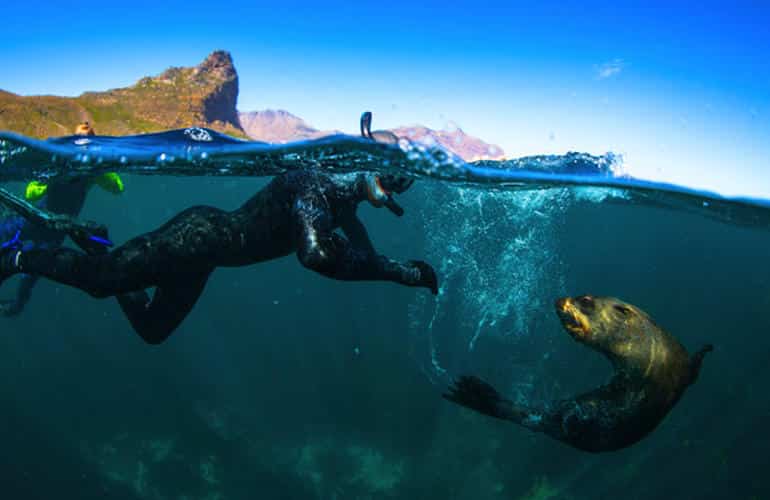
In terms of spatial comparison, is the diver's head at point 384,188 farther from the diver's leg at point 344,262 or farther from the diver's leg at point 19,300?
the diver's leg at point 19,300

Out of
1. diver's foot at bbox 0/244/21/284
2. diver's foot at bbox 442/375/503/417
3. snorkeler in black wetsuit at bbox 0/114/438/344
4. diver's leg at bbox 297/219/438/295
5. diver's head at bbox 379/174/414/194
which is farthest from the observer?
diver's foot at bbox 0/244/21/284

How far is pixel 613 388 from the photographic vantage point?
381 cm

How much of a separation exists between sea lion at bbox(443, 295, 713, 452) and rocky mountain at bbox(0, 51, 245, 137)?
11463 mm

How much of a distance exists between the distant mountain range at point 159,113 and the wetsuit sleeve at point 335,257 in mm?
3361

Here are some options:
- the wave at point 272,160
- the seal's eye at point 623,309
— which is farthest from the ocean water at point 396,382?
the seal's eye at point 623,309

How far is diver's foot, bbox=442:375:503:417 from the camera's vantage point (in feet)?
11.2

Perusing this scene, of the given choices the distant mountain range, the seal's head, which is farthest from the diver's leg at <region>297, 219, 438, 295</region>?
the distant mountain range

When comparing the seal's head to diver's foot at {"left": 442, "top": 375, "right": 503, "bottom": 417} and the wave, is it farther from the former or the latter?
the wave

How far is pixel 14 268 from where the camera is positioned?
4293 mm

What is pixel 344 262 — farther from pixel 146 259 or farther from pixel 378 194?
pixel 146 259

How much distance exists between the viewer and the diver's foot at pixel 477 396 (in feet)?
11.2

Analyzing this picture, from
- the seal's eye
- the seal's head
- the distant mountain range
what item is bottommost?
the seal's head

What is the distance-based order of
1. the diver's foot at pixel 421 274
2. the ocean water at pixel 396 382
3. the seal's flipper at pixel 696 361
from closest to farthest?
1. the diver's foot at pixel 421 274
2. the seal's flipper at pixel 696 361
3. the ocean water at pixel 396 382

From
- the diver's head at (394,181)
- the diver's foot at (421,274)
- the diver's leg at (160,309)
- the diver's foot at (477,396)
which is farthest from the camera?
the diver's leg at (160,309)
